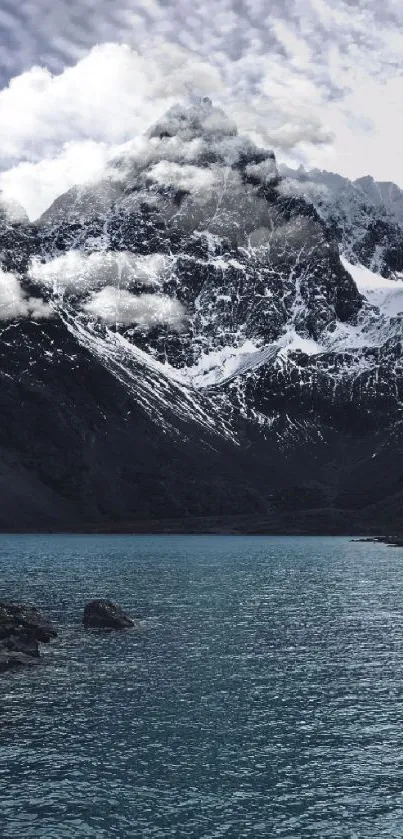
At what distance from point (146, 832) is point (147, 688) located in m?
24.2

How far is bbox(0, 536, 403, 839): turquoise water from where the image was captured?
36562 millimetres

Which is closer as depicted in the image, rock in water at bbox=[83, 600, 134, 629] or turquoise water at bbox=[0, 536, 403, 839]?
turquoise water at bbox=[0, 536, 403, 839]

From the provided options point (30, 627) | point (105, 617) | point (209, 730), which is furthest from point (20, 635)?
point (209, 730)

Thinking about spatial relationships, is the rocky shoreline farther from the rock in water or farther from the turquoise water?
the turquoise water

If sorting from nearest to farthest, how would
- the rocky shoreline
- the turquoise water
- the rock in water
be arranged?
the turquoise water → the rocky shoreline → the rock in water

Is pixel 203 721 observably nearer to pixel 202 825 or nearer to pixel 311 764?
pixel 311 764

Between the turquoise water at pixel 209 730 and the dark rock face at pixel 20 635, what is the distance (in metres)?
1.96

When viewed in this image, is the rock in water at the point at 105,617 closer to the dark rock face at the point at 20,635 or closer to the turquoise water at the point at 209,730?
the turquoise water at the point at 209,730

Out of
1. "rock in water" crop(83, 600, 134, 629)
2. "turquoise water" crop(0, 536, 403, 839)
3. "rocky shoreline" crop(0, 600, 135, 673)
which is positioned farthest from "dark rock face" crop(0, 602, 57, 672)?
"rock in water" crop(83, 600, 134, 629)

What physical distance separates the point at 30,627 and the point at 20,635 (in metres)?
4.20

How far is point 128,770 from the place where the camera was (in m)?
42.2

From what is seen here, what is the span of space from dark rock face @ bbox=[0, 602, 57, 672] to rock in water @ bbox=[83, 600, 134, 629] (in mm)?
4506

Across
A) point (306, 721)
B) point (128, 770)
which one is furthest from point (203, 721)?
point (128, 770)

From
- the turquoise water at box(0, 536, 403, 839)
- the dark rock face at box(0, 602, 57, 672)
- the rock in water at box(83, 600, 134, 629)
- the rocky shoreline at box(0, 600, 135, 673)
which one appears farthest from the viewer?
the rock in water at box(83, 600, 134, 629)
